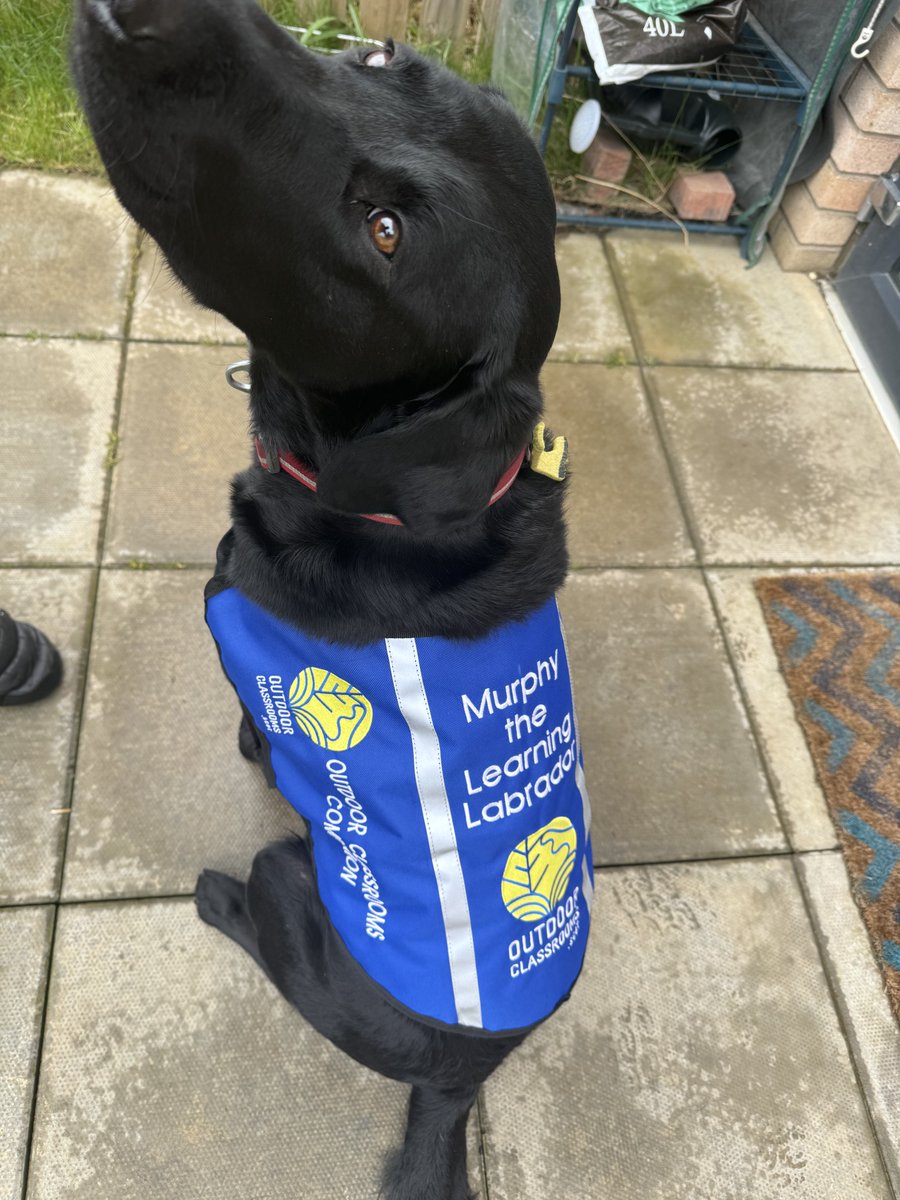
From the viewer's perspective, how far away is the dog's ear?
1350mm

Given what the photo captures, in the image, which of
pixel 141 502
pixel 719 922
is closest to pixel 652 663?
pixel 719 922

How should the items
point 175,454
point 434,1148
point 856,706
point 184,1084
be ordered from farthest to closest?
point 175,454 < point 856,706 < point 184,1084 < point 434,1148

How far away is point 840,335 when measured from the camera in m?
3.94

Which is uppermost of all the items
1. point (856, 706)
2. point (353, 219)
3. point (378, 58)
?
point (378, 58)

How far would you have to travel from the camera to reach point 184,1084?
2010 mm

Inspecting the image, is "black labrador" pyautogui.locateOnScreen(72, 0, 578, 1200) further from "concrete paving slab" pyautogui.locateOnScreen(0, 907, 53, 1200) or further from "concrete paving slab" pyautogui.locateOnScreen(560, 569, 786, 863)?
"concrete paving slab" pyautogui.locateOnScreen(560, 569, 786, 863)

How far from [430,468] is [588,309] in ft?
8.97

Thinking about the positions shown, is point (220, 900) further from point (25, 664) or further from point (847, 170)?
point (847, 170)

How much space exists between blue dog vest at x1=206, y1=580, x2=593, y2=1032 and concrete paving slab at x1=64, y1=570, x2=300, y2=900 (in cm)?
71

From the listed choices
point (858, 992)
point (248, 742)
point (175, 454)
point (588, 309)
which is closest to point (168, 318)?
point (175, 454)

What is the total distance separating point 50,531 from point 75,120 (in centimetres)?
231

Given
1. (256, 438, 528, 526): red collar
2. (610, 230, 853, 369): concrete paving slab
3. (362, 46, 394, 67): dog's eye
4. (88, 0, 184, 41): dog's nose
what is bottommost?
(610, 230, 853, 369): concrete paving slab

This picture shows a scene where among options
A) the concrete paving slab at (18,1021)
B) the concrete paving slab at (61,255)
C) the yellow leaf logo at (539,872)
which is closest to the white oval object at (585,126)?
the concrete paving slab at (61,255)

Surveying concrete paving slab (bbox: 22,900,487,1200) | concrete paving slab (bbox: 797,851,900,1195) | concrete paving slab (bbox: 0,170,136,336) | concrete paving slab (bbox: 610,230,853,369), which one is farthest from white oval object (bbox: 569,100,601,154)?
concrete paving slab (bbox: 22,900,487,1200)
